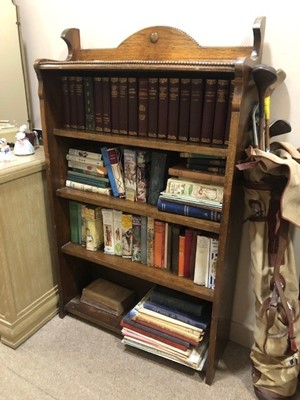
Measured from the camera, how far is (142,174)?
136cm

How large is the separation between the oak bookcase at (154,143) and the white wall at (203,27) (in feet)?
0.20

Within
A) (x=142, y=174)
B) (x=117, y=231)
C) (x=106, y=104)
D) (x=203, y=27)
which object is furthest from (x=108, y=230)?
(x=203, y=27)

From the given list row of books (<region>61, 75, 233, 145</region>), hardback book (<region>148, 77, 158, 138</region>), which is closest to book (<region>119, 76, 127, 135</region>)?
row of books (<region>61, 75, 233, 145</region>)

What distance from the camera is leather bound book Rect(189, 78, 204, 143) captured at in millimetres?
1114

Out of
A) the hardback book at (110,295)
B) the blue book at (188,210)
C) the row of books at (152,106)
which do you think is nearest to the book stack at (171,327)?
the hardback book at (110,295)

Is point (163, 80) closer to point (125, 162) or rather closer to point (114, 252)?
point (125, 162)

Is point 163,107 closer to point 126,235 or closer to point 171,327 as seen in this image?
point 126,235

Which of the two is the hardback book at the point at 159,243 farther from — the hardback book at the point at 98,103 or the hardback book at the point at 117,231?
the hardback book at the point at 98,103

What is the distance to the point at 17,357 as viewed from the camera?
150 cm

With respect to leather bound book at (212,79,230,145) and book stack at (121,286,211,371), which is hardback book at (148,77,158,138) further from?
book stack at (121,286,211,371)

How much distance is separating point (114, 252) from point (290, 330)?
80cm

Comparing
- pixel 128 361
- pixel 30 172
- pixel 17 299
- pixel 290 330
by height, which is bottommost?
pixel 128 361

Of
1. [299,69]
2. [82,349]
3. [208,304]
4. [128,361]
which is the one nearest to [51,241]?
[82,349]

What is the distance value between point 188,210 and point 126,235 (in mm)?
378
